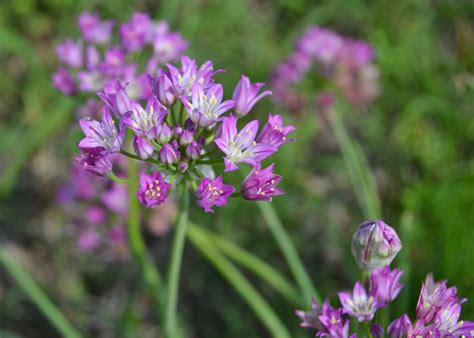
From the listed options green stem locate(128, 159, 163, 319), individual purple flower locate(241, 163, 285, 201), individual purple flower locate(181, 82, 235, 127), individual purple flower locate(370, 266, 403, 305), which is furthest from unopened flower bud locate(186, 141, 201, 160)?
individual purple flower locate(370, 266, 403, 305)

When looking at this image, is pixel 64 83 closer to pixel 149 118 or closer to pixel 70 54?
pixel 70 54

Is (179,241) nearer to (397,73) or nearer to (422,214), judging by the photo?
(422,214)

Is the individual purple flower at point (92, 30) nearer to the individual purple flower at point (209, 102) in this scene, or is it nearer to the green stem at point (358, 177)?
the individual purple flower at point (209, 102)

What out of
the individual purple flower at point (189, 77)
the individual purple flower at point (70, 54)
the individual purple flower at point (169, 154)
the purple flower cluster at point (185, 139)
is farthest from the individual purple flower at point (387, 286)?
the individual purple flower at point (70, 54)

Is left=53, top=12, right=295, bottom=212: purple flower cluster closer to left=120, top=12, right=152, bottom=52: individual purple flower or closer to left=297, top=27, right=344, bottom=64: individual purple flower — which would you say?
left=120, top=12, right=152, bottom=52: individual purple flower

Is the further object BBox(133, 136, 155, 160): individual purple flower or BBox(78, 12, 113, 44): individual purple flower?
BBox(78, 12, 113, 44): individual purple flower

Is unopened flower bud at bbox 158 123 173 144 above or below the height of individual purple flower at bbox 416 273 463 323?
above

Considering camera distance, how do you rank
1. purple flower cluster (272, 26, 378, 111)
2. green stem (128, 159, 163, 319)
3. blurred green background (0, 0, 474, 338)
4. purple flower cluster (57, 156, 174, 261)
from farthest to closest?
blurred green background (0, 0, 474, 338) → purple flower cluster (272, 26, 378, 111) → purple flower cluster (57, 156, 174, 261) → green stem (128, 159, 163, 319)
